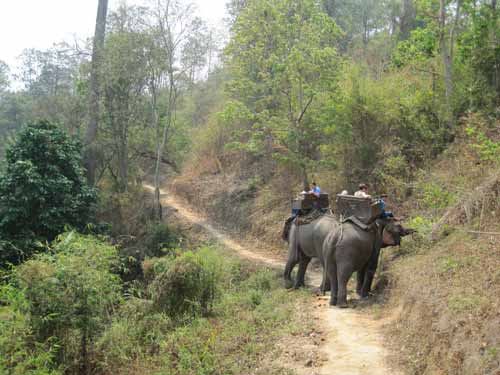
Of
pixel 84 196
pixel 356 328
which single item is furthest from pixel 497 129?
pixel 84 196

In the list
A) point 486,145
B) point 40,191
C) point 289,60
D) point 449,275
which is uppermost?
point 289,60

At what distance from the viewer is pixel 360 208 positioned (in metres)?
10.7

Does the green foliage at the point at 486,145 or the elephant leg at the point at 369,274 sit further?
the green foliage at the point at 486,145

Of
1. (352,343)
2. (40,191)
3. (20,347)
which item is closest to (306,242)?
(352,343)

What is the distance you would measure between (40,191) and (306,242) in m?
9.80

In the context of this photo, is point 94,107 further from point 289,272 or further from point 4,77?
point 4,77

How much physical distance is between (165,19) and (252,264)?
1236 centimetres

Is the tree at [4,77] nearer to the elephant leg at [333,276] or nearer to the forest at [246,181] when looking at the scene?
the forest at [246,181]

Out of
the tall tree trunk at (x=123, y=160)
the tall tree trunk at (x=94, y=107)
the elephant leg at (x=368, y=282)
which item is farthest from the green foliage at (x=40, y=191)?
the elephant leg at (x=368, y=282)

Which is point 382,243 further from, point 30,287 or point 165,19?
point 165,19

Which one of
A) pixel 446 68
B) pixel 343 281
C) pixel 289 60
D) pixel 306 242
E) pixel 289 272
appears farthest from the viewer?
pixel 289 60

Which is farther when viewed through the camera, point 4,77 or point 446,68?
point 4,77

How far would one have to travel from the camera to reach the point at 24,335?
883 centimetres

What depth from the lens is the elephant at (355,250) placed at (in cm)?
1027
